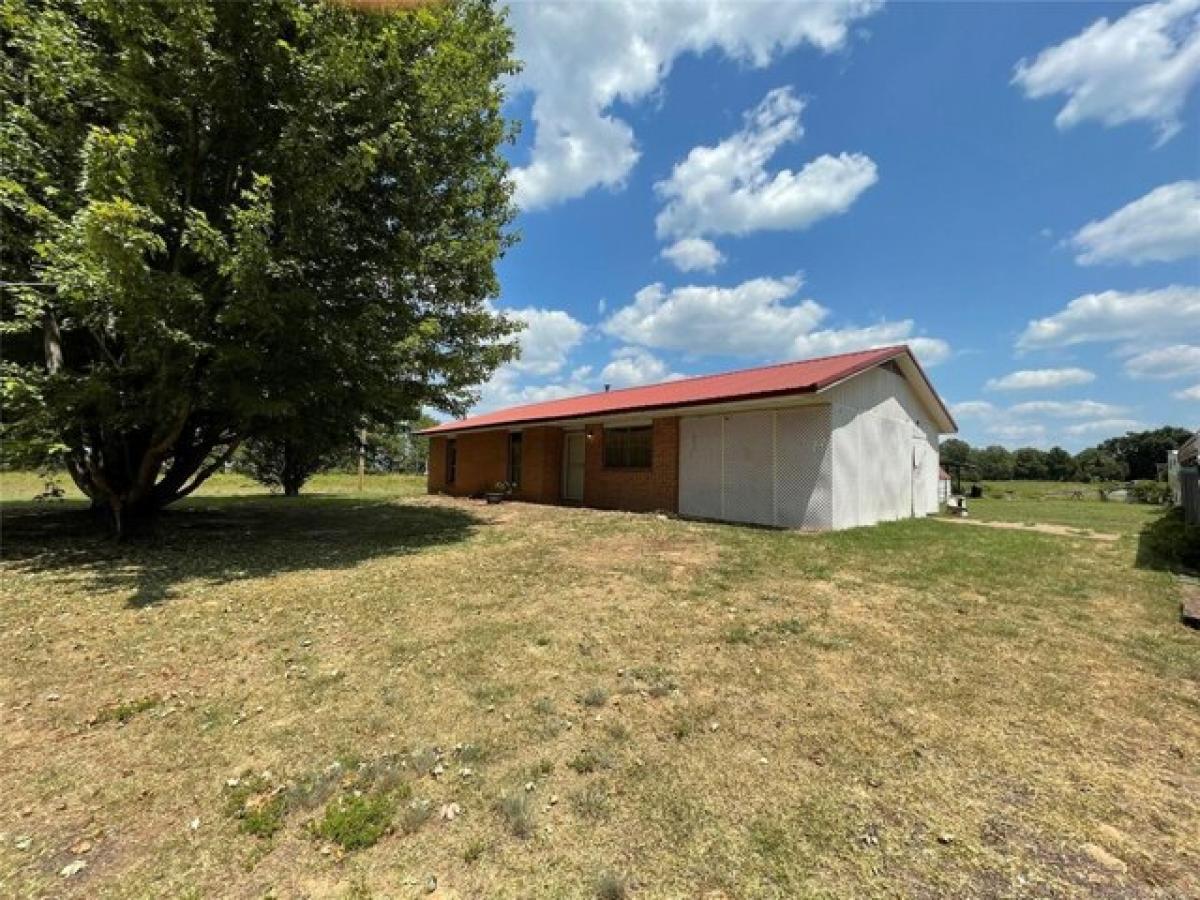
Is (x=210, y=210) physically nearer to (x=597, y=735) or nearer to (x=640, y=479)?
(x=597, y=735)

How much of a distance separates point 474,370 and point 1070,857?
10567mm

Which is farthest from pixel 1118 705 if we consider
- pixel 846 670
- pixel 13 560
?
pixel 13 560

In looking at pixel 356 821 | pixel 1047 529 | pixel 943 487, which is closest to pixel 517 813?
pixel 356 821

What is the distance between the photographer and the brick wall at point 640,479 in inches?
551

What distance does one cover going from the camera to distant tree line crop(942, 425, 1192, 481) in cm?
6119

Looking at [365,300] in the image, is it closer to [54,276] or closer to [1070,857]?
[54,276]

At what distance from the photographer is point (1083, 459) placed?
71.7m

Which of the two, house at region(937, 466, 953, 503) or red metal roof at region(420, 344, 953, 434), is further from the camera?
house at region(937, 466, 953, 503)

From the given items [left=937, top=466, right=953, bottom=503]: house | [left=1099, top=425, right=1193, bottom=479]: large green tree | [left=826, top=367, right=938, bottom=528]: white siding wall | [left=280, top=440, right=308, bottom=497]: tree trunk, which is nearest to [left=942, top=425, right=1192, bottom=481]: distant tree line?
[left=1099, top=425, right=1193, bottom=479]: large green tree

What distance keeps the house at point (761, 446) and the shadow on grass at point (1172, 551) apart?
4490 mm

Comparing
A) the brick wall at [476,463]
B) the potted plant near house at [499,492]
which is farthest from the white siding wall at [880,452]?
the brick wall at [476,463]

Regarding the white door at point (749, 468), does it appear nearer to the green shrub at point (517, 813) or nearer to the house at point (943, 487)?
the green shrub at point (517, 813)

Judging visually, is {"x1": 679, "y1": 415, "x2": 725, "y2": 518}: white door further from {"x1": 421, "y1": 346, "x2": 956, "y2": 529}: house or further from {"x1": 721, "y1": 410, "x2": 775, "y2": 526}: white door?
{"x1": 721, "y1": 410, "x2": 775, "y2": 526}: white door

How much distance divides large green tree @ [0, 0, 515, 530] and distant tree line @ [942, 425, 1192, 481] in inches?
2357
